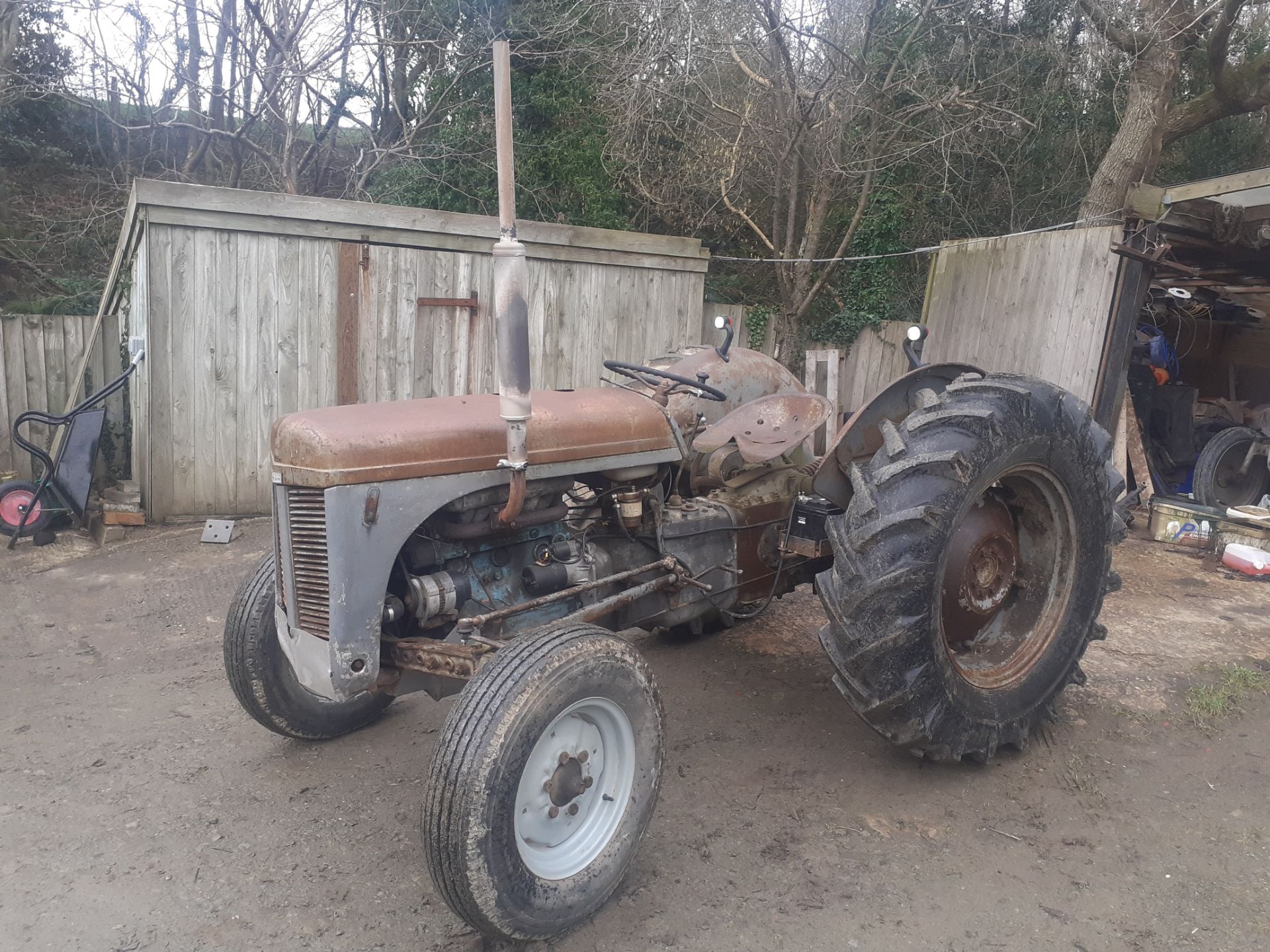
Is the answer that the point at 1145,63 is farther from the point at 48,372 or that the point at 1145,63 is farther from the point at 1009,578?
the point at 48,372

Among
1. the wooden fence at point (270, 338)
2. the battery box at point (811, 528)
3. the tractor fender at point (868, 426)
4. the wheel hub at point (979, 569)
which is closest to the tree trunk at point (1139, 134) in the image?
the wooden fence at point (270, 338)

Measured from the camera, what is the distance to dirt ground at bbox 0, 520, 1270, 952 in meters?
2.34

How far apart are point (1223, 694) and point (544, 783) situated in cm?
318

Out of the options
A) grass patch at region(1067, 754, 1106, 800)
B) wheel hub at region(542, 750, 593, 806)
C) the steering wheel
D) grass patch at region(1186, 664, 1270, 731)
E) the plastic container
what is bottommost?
grass patch at region(1067, 754, 1106, 800)

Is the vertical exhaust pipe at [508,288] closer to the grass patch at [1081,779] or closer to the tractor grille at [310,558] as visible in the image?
the tractor grille at [310,558]

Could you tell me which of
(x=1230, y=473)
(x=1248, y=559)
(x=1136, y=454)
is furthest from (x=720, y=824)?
(x=1230, y=473)

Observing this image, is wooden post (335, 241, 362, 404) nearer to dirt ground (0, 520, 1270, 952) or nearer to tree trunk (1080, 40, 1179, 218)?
dirt ground (0, 520, 1270, 952)

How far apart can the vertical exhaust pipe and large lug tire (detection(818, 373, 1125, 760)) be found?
46.3 inches

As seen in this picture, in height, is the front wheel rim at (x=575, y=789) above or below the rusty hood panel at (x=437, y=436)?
below

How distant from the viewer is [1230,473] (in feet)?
23.7

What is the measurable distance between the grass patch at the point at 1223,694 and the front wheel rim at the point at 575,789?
101 inches

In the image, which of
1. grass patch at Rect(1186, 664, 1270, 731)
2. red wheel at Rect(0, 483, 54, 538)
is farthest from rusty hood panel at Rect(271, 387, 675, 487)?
red wheel at Rect(0, 483, 54, 538)

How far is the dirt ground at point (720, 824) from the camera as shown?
234 centimetres

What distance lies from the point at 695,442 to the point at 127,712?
264 cm
